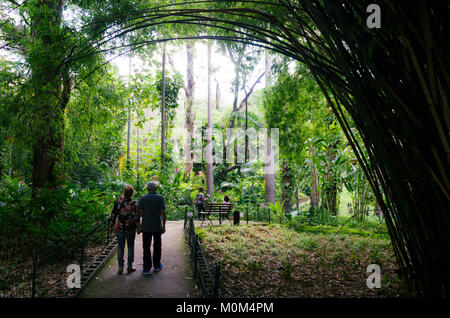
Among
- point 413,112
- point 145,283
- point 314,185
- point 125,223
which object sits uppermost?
point 413,112

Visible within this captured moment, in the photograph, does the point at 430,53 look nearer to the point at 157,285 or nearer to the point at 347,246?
the point at 157,285

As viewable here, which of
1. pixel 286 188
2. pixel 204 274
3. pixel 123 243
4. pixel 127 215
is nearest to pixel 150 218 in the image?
pixel 127 215

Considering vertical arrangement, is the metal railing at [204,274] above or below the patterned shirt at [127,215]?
below

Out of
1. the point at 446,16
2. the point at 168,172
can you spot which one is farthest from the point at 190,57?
the point at 446,16

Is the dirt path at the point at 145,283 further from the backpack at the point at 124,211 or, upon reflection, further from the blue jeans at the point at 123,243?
the backpack at the point at 124,211

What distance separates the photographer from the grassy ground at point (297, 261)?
385 cm

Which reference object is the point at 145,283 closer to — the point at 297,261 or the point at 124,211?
the point at 124,211

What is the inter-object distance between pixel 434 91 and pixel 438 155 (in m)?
0.32

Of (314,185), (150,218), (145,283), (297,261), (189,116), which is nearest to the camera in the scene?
(145,283)

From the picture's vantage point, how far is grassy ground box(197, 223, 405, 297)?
12.6 feet

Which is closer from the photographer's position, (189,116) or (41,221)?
(41,221)

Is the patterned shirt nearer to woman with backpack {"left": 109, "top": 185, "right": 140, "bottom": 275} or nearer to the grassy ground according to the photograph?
woman with backpack {"left": 109, "top": 185, "right": 140, "bottom": 275}

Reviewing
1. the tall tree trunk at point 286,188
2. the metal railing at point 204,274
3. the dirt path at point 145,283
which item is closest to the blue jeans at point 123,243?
the dirt path at point 145,283

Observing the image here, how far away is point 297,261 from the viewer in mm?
5230
